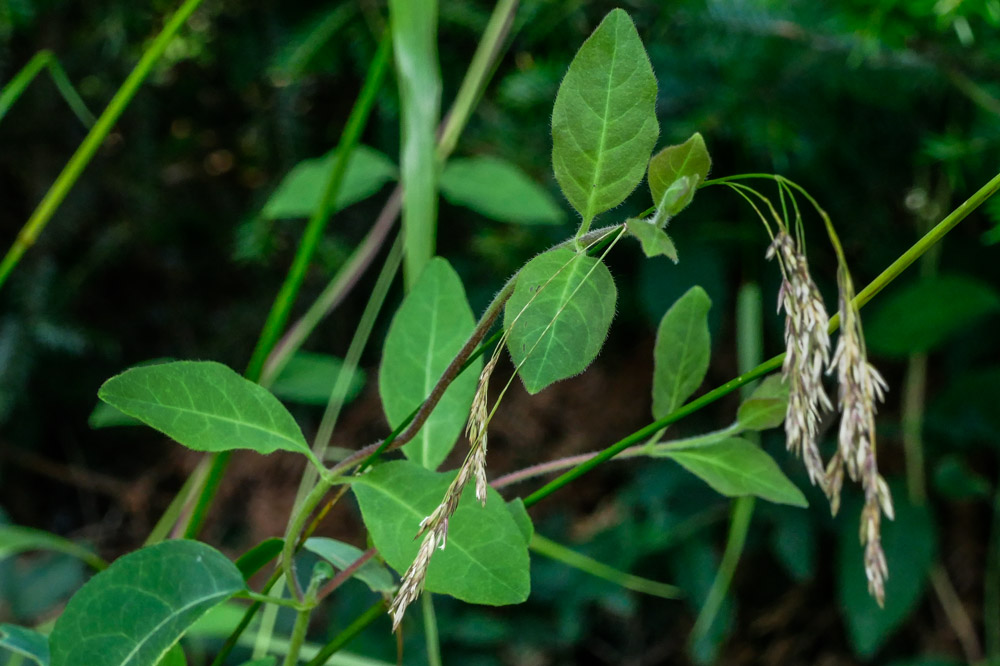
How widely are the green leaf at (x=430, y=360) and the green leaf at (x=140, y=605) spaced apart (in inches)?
3.6

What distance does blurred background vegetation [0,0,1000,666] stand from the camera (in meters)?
0.78

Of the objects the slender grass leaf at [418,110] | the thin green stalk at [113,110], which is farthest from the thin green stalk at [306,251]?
the thin green stalk at [113,110]

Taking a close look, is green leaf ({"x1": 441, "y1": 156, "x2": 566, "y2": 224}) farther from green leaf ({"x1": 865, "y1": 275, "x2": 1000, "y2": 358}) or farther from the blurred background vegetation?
green leaf ({"x1": 865, "y1": 275, "x2": 1000, "y2": 358})

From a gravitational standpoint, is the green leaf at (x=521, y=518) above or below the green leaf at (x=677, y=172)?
below

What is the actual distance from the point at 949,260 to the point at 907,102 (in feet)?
Result: 0.71

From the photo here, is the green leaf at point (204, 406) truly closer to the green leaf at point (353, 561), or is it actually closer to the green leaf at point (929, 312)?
the green leaf at point (353, 561)

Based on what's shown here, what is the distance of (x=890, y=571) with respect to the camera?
801 millimetres

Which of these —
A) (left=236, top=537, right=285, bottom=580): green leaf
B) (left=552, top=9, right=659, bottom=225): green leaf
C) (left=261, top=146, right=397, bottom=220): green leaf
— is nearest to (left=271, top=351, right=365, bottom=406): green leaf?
(left=261, top=146, right=397, bottom=220): green leaf

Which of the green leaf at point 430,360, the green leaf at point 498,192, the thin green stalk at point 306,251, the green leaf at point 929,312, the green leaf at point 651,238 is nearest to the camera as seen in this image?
the green leaf at point 651,238

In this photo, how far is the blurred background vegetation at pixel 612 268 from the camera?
0.78m

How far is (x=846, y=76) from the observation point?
755 millimetres

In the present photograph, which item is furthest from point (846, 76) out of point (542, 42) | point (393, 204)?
point (393, 204)

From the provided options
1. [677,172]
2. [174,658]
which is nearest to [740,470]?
[677,172]

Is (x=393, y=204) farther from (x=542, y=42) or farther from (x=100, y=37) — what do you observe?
(x=100, y=37)
